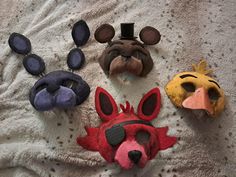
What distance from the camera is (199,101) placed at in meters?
0.91

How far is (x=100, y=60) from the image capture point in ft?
3.44

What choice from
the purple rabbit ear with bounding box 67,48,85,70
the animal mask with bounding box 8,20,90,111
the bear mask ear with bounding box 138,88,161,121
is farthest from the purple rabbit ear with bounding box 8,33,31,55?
the bear mask ear with bounding box 138,88,161,121

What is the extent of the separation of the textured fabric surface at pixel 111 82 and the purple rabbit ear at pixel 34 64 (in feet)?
0.07

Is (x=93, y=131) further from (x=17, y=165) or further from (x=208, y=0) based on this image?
(x=208, y=0)

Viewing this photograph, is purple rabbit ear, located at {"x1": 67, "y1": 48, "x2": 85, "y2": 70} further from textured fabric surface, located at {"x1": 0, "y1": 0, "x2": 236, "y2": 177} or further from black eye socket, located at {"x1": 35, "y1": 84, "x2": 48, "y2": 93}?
black eye socket, located at {"x1": 35, "y1": 84, "x2": 48, "y2": 93}

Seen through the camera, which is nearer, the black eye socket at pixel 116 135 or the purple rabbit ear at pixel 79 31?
the black eye socket at pixel 116 135

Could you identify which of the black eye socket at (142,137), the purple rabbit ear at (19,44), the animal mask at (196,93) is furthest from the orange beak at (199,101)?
the purple rabbit ear at (19,44)

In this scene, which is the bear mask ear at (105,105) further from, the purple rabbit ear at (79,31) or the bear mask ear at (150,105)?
the purple rabbit ear at (79,31)

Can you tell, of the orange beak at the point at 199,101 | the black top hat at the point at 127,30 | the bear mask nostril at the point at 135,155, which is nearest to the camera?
the bear mask nostril at the point at 135,155

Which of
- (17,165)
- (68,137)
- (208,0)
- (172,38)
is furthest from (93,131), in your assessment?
(208,0)

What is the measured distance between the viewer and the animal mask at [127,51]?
0.98 m

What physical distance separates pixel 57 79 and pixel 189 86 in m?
0.35

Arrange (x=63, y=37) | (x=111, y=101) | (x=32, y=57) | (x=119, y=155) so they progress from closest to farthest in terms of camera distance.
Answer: (x=119, y=155)
(x=111, y=101)
(x=32, y=57)
(x=63, y=37)

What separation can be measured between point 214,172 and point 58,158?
0.39 m
